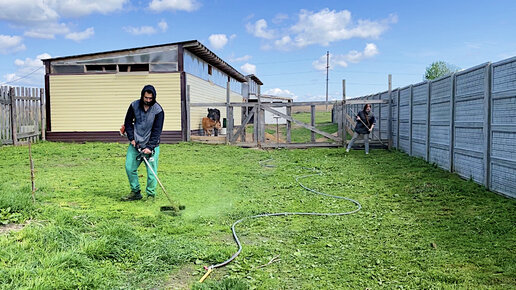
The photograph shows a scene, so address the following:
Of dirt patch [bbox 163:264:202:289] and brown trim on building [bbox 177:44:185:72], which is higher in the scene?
brown trim on building [bbox 177:44:185:72]

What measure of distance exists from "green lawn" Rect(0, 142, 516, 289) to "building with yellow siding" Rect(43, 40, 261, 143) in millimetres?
8664

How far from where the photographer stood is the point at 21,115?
1567cm

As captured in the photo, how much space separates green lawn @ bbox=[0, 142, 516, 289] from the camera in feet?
11.6

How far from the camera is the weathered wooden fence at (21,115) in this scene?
14.6m

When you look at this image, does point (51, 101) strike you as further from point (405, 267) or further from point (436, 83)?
point (405, 267)

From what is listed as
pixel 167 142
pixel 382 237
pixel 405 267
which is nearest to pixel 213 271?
pixel 405 267

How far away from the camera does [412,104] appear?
1171 cm

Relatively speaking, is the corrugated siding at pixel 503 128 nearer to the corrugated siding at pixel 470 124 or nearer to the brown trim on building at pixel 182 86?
the corrugated siding at pixel 470 124

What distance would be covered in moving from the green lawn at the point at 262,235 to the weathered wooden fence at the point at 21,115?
6.91 meters

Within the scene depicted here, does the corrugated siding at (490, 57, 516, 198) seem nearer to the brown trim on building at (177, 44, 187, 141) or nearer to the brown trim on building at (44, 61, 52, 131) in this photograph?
the brown trim on building at (177, 44, 187, 141)

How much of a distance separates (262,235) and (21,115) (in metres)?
13.9

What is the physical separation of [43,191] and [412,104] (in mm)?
9163

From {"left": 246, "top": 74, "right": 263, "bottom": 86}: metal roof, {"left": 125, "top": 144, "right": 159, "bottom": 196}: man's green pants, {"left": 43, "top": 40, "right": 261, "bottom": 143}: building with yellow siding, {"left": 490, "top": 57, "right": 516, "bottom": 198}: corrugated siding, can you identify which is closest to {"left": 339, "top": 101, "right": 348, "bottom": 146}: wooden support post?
{"left": 43, "top": 40, "right": 261, "bottom": 143}: building with yellow siding

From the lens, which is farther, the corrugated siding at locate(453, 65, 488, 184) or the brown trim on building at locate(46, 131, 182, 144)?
the brown trim on building at locate(46, 131, 182, 144)
